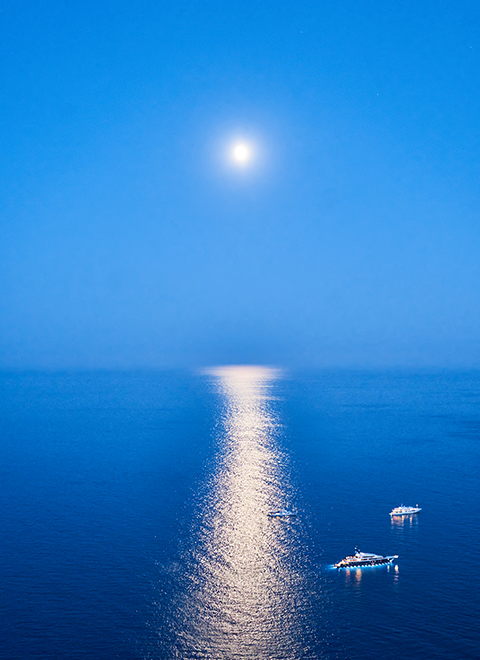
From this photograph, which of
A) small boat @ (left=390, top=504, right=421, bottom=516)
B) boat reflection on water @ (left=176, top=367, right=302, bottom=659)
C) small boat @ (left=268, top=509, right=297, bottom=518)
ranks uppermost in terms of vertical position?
small boat @ (left=390, top=504, right=421, bottom=516)

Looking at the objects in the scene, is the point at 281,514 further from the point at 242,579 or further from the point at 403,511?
the point at 242,579

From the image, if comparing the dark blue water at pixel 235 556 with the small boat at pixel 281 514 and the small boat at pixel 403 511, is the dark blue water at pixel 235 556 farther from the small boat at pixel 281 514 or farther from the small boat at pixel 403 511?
the small boat at pixel 403 511

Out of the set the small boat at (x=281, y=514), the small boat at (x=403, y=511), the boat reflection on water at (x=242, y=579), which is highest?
the small boat at (x=403, y=511)

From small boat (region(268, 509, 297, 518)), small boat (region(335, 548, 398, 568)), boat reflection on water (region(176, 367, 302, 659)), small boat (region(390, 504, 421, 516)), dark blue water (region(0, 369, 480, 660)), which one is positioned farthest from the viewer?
small boat (region(268, 509, 297, 518))

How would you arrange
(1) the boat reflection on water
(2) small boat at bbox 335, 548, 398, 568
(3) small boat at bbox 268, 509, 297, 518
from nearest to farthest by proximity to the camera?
(1) the boat reflection on water
(2) small boat at bbox 335, 548, 398, 568
(3) small boat at bbox 268, 509, 297, 518

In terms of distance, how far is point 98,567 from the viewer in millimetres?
69875

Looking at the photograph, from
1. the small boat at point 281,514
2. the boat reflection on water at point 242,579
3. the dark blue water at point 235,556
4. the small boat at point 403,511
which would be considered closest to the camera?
the boat reflection on water at point 242,579

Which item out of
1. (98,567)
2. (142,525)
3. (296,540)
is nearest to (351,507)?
(296,540)

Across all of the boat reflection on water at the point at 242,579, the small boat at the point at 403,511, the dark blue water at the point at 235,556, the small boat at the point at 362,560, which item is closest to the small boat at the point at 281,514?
the dark blue water at the point at 235,556

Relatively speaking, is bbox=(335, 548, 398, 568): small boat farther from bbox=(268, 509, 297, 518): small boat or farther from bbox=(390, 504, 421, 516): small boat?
bbox=(268, 509, 297, 518): small boat

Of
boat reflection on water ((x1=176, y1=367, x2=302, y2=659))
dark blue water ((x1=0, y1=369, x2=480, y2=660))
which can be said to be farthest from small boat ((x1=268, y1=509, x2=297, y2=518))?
boat reflection on water ((x1=176, y1=367, x2=302, y2=659))

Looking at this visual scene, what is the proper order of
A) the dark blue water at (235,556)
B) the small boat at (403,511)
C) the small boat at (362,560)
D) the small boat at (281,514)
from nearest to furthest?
the dark blue water at (235,556), the small boat at (362,560), the small boat at (403,511), the small boat at (281,514)

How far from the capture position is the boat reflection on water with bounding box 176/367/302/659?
53188 mm

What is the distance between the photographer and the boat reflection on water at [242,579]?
53188 mm
